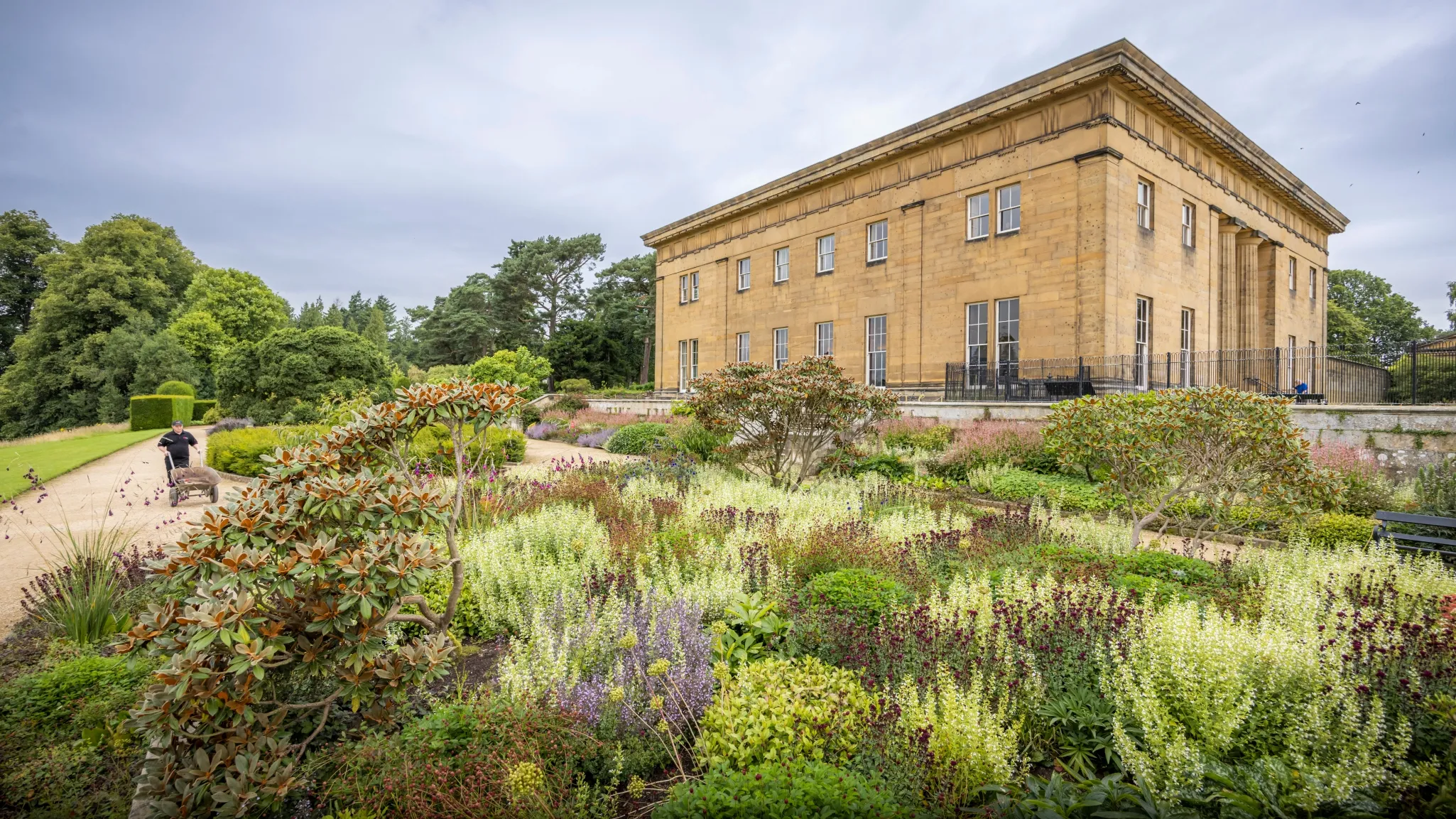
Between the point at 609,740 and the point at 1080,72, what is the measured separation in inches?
721

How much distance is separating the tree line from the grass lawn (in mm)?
3746

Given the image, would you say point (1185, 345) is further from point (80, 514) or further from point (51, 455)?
point (51, 455)

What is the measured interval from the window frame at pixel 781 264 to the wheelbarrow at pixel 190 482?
62.7ft

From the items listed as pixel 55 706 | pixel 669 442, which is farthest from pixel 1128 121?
pixel 55 706

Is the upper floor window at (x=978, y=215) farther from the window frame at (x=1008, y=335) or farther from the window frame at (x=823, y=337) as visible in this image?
the window frame at (x=823, y=337)

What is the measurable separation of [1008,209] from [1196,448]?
1309 cm

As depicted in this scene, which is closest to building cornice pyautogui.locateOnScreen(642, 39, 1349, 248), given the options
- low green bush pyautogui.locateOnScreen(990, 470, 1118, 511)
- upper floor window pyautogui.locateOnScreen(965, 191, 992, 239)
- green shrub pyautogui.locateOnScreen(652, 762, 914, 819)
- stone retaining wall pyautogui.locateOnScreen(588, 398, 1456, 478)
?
Result: upper floor window pyautogui.locateOnScreen(965, 191, 992, 239)

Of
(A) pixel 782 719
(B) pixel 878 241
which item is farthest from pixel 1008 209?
(A) pixel 782 719

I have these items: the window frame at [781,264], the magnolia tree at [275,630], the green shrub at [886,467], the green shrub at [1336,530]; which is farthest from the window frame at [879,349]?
the magnolia tree at [275,630]

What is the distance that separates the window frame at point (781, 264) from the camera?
964 inches

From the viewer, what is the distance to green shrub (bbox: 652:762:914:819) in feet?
6.59

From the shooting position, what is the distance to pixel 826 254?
22.9m

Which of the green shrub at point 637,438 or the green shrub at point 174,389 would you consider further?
the green shrub at point 174,389

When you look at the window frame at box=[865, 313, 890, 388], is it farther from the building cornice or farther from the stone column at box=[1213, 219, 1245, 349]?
the stone column at box=[1213, 219, 1245, 349]
